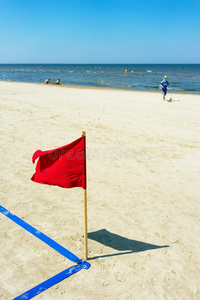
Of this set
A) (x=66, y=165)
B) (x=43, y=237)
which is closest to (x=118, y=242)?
(x=43, y=237)

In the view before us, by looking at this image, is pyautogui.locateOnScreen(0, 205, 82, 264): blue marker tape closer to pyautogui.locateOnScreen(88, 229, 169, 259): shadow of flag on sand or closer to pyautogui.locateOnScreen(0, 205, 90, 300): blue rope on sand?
pyautogui.locateOnScreen(0, 205, 90, 300): blue rope on sand

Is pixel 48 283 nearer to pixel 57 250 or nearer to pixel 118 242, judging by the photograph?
pixel 57 250

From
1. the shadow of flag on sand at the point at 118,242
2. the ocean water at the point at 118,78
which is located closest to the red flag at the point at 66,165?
the shadow of flag on sand at the point at 118,242

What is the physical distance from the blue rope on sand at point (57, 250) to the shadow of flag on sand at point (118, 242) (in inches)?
21.8

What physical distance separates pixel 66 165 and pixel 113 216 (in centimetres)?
176

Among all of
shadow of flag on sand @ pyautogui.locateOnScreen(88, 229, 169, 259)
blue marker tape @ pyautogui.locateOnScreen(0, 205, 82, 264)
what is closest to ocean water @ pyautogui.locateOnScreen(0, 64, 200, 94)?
shadow of flag on sand @ pyautogui.locateOnScreen(88, 229, 169, 259)

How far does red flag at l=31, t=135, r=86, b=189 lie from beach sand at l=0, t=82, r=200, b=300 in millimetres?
1108

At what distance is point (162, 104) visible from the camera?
1617 centimetres

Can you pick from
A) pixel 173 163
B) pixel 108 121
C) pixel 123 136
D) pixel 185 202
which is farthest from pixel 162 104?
pixel 185 202

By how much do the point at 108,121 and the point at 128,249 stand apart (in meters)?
8.01

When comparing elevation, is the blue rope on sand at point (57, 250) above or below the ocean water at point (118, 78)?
below

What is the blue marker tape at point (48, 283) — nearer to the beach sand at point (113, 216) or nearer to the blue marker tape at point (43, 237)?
the beach sand at point (113, 216)

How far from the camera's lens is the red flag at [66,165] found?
3.38m

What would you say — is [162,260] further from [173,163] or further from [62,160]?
[173,163]
